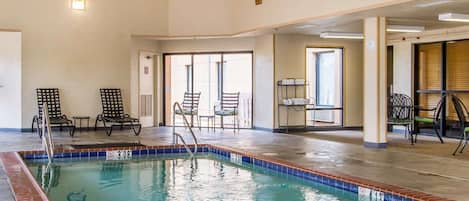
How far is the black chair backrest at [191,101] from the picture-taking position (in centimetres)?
1302

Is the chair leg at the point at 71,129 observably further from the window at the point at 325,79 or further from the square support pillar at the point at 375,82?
the window at the point at 325,79

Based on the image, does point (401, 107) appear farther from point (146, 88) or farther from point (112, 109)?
point (112, 109)

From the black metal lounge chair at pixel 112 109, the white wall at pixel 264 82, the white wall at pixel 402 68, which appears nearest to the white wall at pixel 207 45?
the white wall at pixel 264 82

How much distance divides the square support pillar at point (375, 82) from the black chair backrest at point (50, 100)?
21.3 ft

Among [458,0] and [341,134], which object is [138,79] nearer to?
[341,134]

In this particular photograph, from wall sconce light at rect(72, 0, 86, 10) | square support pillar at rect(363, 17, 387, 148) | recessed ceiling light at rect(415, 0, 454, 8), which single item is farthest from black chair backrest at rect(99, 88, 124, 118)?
recessed ceiling light at rect(415, 0, 454, 8)

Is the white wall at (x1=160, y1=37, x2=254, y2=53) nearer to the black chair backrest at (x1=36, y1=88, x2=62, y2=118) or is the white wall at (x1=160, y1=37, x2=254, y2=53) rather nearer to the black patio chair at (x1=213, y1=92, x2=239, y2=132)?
the black patio chair at (x1=213, y1=92, x2=239, y2=132)

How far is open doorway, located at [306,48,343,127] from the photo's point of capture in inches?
512

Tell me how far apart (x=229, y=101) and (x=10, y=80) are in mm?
4909

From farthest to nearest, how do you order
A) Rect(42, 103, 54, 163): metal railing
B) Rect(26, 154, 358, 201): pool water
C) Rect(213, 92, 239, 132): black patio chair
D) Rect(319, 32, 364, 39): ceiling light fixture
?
Rect(213, 92, 239, 132): black patio chair < Rect(319, 32, 364, 39): ceiling light fixture < Rect(42, 103, 54, 163): metal railing < Rect(26, 154, 358, 201): pool water

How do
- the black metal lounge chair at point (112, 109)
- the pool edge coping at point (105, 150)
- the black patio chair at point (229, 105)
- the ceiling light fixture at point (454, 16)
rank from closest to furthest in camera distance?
the pool edge coping at point (105, 150) → the ceiling light fixture at point (454, 16) → the black metal lounge chair at point (112, 109) → the black patio chair at point (229, 105)

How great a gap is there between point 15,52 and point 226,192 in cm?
740

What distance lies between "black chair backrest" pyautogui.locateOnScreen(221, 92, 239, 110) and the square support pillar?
166 inches

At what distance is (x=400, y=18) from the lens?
923 cm
